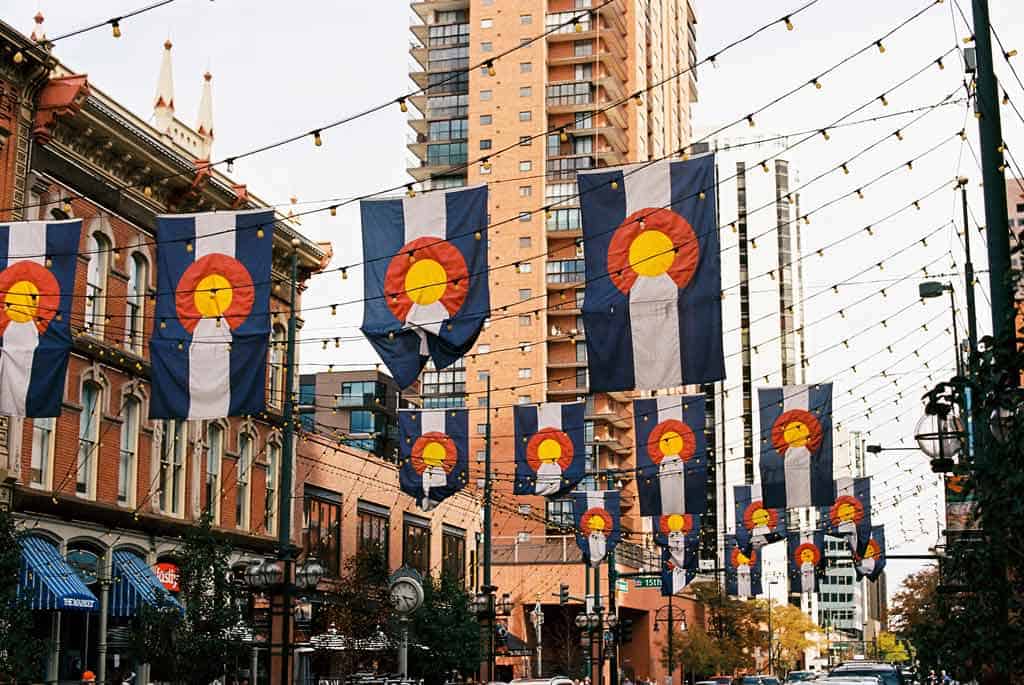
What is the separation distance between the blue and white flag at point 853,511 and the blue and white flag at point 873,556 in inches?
44.4

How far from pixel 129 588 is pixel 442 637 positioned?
14537 mm

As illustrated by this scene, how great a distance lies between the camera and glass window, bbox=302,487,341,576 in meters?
52.5

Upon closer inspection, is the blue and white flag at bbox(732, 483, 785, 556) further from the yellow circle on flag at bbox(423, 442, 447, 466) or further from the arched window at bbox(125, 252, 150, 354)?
the arched window at bbox(125, 252, 150, 354)

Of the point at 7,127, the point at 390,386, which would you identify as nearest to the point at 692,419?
the point at 7,127

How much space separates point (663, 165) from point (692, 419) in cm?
1685

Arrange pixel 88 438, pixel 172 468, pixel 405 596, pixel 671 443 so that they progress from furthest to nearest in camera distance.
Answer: pixel 172 468 < pixel 405 596 < pixel 671 443 < pixel 88 438

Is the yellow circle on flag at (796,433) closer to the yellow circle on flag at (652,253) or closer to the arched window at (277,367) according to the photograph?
the yellow circle on flag at (652,253)

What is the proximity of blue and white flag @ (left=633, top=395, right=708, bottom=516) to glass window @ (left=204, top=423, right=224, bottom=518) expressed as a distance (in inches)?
543

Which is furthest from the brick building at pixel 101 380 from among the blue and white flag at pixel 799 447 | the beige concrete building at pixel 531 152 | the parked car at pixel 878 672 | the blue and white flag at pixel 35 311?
the beige concrete building at pixel 531 152

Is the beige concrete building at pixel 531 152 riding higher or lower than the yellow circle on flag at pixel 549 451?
higher

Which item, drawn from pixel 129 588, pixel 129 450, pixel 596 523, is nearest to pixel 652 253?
pixel 129 588

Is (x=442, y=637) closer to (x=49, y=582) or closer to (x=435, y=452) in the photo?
(x=435, y=452)

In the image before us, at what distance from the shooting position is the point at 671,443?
1500 inches

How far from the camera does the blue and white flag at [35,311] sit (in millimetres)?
25500
